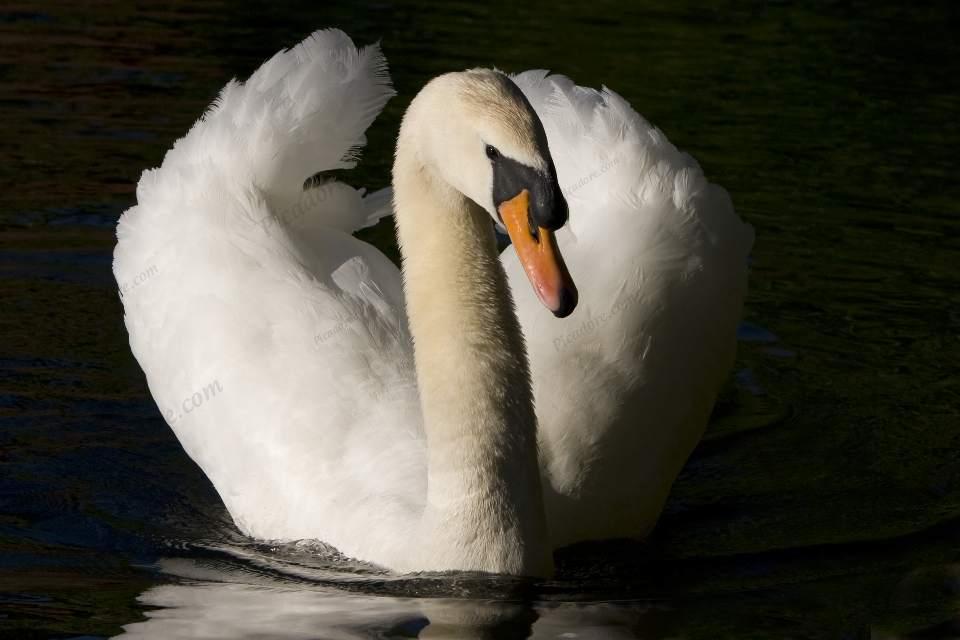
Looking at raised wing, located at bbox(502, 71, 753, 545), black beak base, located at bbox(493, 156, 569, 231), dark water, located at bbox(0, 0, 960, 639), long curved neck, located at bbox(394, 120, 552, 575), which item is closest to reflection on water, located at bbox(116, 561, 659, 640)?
dark water, located at bbox(0, 0, 960, 639)

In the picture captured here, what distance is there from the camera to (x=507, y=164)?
15.1ft

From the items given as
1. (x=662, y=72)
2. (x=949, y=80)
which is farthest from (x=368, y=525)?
(x=949, y=80)

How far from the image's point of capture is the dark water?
523cm

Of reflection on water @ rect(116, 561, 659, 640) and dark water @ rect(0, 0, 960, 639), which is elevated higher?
dark water @ rect(0, 0, 960, 639)

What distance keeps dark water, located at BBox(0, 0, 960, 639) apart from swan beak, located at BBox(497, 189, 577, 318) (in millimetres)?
980

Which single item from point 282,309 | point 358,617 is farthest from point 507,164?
point 282,309

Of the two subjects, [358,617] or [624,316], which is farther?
[624,316]

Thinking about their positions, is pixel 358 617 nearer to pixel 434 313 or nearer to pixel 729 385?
pixel 434 313

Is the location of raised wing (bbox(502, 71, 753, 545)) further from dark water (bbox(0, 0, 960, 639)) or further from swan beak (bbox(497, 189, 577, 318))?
swan beak (bbox(497, 189, 577, 318))

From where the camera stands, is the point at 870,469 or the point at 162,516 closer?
the point at 162,516

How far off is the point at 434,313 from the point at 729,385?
2950 millimetres

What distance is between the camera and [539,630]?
497 cm

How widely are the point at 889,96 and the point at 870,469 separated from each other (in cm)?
623

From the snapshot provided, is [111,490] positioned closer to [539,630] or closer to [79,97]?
[539,630]
